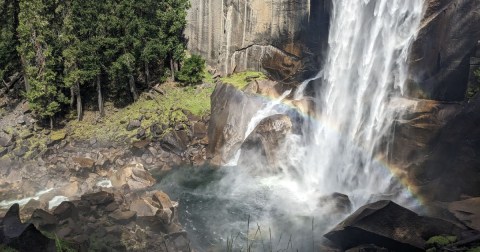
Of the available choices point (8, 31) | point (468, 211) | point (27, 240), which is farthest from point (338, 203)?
point (8, 31)

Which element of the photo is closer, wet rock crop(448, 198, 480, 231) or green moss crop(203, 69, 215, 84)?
wet rock crop(448, 198, 480, 231)

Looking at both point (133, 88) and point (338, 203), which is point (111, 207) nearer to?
point (338, 203)

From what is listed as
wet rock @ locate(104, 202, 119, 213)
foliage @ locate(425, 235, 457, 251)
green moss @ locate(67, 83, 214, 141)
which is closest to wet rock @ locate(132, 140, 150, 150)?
green moss @ locate(67, 83, 214, 141)

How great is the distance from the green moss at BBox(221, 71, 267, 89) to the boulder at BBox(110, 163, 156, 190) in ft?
41.8

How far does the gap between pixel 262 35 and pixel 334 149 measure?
15.5 metres

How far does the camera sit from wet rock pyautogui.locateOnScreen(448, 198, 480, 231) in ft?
69.2

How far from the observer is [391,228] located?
2175 centimetres

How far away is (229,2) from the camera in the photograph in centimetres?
4625

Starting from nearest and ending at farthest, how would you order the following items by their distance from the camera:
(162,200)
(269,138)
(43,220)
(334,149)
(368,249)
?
(368,249) → (43,220) → (162,200) → (334,149) → (269,138)

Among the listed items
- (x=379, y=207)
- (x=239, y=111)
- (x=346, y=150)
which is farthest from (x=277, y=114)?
(x=379, y=207)

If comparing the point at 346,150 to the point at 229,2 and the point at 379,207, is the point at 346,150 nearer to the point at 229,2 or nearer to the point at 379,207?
the point at 379,207

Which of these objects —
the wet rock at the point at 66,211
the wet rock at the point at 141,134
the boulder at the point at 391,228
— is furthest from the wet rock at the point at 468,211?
the wet rock at the point at 141,134

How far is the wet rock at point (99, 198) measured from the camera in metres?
29.3

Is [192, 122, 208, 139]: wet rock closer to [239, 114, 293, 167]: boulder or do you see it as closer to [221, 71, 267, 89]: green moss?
[221, 71, 267, 89]: green moss
